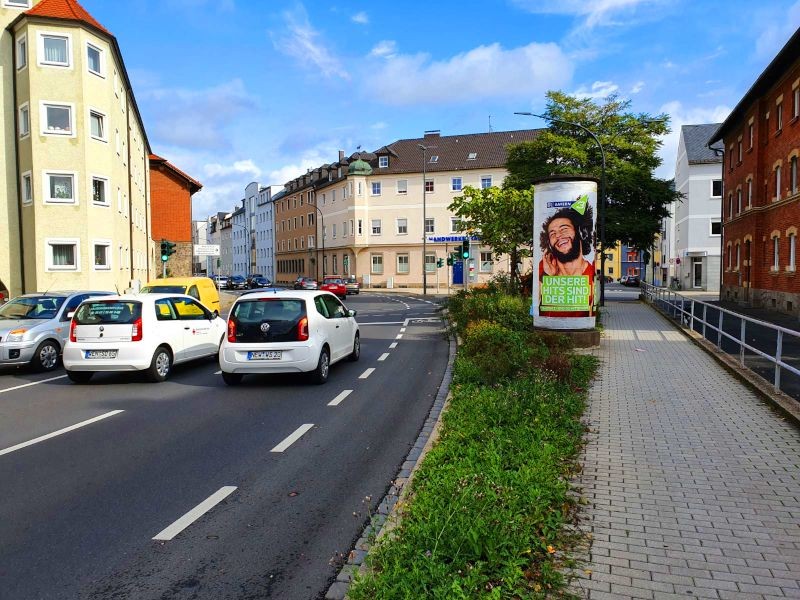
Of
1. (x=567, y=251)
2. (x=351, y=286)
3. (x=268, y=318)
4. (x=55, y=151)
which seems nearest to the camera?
(x=268, y=318)

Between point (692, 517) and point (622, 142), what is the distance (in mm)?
32618

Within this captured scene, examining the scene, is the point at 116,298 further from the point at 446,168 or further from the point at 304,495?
the point at 446,168

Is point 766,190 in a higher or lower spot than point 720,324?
higher

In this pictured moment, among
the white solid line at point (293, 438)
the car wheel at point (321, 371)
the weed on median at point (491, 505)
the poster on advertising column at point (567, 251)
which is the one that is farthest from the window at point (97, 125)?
the weed on median at point (491, 505)

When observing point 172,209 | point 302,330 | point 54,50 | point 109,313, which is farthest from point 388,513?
point 172,209

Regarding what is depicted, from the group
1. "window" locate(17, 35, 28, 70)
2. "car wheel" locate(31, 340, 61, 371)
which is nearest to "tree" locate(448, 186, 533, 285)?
"car wheel" locate(31, 340, 61, 371)

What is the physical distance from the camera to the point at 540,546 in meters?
4.07

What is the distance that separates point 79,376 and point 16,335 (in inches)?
82.0

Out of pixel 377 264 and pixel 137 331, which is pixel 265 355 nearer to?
pixel 137 331

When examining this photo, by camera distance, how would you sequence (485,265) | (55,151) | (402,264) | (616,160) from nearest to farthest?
1. (55,151)
2. (616,160)
3. (485,265)
4. (402,264)

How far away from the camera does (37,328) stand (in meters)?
12.8

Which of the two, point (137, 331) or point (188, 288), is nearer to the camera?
point (137, 331)

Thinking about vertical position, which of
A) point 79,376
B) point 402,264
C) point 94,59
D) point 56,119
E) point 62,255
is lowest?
point 79,376

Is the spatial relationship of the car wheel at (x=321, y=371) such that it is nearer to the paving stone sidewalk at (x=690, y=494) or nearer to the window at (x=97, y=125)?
the paving stone sidewalk at (x=690, y=494)
